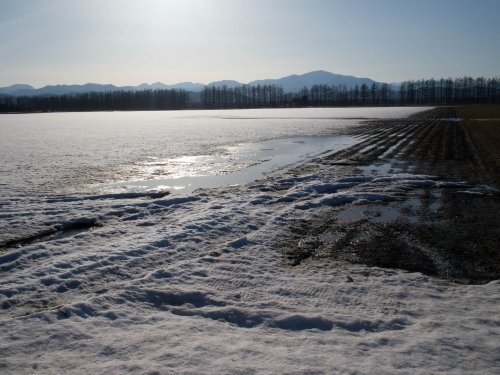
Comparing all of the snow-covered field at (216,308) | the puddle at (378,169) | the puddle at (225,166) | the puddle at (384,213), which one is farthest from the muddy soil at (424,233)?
the puddle at (225,166)

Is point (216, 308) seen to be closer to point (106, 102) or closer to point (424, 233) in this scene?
point (424, 233)

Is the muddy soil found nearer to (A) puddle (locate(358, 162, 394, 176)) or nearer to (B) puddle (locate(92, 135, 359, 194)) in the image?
(A) puddle (locate(358, 162, 394, 176))

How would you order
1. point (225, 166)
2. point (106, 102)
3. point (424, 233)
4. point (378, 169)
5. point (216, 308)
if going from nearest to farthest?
point (216, 308) → point (424, 233) → point (378, 169) → point (225, 166) → point (106, 102)

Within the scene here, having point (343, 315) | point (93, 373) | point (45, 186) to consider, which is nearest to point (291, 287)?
point (343, 315)

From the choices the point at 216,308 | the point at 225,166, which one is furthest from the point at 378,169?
the point at 216,308

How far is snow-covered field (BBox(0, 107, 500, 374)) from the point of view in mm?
3814

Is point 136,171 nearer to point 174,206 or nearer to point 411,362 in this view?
point 174,206

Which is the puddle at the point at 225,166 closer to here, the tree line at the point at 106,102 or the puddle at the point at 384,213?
the puddle at the point at 384,213

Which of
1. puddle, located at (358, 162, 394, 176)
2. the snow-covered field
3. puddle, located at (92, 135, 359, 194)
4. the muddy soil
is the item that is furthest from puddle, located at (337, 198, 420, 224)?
puddle, located at (92, 135, 359, 194)

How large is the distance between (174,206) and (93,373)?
6.73 metres

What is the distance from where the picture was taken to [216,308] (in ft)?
16.2

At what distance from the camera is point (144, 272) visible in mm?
6094

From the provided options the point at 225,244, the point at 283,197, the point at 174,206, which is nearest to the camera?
the point at 225,244

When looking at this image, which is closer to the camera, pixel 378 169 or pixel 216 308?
pixel 216 308
